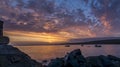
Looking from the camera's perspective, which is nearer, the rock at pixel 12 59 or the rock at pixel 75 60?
the rock at pixel 12 59

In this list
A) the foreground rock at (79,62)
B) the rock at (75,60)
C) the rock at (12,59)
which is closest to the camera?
the rock at (12,59)

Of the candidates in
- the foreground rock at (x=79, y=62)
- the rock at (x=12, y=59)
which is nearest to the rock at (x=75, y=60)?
the foreground rock at (x=79, y=62)

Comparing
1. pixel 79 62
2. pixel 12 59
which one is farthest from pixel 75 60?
pixel 12 59

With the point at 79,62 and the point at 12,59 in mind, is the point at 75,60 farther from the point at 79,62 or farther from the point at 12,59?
the point at 12,59

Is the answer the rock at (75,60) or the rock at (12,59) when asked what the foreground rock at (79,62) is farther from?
the rock at (12,59)

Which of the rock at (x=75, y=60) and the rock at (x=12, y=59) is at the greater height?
the rock at (x=12, y=59)

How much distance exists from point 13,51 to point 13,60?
27cm

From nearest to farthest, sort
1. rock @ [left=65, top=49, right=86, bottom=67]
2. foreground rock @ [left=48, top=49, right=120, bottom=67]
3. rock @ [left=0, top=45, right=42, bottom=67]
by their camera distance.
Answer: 1. rock @ [left=0, top=45, right=42, bottom=67]
2. rock @ [left=65, top=49, right=86, bottom=67]
3. foreground rock @ [left=48, top=49, right=120, bottom=67]

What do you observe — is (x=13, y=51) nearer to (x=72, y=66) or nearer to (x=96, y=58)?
(x=72, y=66)

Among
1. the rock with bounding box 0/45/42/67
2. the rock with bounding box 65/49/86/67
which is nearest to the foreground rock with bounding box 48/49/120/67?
the rock with bounding box 65/49/86/67

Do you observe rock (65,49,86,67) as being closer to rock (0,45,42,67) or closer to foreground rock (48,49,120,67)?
foreground rock (48,49,120,67)

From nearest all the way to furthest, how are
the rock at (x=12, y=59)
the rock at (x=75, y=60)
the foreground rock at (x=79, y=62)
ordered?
1. the rock at (x=12, y=59)
2. the rock at (x=75, y=60)
3. the foreground rock at (x=79, y=62)

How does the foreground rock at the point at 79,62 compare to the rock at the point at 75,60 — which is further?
the foreground rock at the point at 79,62

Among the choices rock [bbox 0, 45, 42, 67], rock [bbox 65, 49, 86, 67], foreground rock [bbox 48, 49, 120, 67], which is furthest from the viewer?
foreground rock [bbox 48, 49, 120, 67]
